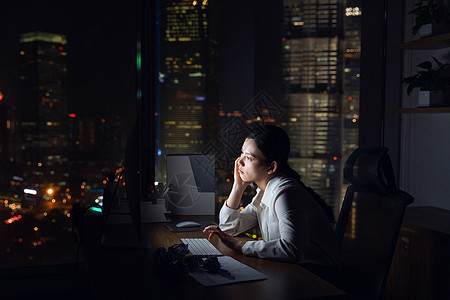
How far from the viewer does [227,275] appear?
144 centimetres

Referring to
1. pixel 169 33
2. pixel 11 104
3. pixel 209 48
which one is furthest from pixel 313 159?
pixel 11 104

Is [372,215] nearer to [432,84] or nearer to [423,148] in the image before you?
[432,84]

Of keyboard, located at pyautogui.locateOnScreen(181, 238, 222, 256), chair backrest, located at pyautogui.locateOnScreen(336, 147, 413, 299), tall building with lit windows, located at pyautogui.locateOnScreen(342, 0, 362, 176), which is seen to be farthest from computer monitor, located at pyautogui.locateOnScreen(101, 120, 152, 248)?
tall building with lit windows, located at pyautogui.locateOnScreen(342, 0, 362, 176)

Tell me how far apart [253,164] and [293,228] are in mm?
421

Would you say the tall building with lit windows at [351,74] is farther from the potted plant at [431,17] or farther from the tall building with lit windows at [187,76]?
the tall building with lit windows at [187,76]

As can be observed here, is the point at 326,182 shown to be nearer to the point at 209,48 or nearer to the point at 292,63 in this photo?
the point at 292,63

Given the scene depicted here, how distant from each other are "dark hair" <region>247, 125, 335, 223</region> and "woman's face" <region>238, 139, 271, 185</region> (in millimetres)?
20

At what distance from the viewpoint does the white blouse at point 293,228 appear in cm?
162

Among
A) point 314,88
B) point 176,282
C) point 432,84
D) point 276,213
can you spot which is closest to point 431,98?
point 432,84

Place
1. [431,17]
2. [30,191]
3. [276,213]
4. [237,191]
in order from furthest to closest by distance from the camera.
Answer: [30,191] → [431,17] → [237,191] → [276,213]

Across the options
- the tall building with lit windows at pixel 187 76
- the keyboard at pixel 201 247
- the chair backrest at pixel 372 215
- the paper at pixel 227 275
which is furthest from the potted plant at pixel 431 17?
the paper at pixel 227 275

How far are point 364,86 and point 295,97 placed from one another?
556 mm

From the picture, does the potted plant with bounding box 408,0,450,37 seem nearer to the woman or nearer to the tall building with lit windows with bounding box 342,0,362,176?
the tall building with lit windows with bounding box 342,0,362,176

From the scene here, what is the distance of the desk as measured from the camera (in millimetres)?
1287
